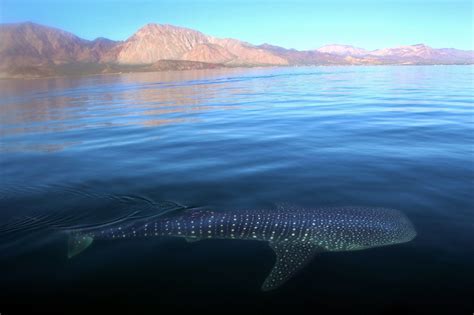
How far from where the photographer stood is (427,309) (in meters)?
5.80

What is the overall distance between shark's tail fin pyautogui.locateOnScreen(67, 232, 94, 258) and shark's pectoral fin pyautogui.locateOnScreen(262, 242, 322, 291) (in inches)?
166

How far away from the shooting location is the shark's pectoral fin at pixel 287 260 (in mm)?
6566

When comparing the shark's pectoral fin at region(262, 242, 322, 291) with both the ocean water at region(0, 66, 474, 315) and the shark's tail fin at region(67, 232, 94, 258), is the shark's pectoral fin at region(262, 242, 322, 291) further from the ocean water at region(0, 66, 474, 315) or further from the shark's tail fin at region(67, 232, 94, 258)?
the shark's tail fin at region(67, 232, 94, 258)

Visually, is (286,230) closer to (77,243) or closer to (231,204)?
(231,204)

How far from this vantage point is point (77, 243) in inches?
301

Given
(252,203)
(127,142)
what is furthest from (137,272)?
(127,142)

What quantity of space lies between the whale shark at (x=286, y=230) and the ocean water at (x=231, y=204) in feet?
0.76

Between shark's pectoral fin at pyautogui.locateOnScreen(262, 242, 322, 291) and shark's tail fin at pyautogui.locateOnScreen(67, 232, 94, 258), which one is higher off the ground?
shark's tail fin at pyautogui.locateOnScreen(67, 232, 94, 258)

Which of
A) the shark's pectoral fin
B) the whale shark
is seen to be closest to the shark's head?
the whale shark

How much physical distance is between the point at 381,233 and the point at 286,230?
221 centimetres

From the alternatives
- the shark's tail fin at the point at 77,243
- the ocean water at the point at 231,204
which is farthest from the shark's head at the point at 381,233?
the shark's tail fin at the point at 77,243

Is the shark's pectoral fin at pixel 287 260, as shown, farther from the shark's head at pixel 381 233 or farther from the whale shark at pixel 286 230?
the shark's head at pixel 381 233

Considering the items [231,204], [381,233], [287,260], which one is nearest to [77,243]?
[231,204]

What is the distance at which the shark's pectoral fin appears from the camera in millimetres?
6566
